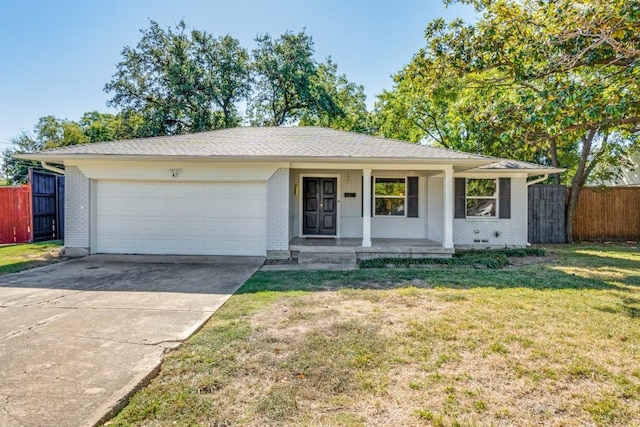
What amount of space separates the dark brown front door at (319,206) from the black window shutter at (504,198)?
209 inches

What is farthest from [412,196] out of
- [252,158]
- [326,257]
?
[252,158]

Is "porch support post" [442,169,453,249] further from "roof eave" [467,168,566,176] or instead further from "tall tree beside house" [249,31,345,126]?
"tall tree beside house" [249,31,345,126]

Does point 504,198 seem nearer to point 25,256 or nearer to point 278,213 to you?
point 278,213

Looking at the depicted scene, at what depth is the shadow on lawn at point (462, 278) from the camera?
6.47 meters

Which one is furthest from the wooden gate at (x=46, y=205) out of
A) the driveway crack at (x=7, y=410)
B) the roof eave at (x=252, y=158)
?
the driveway crack at (x=7, y=410)

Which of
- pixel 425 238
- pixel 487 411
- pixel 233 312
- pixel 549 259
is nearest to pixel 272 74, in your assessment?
pixel 425 238

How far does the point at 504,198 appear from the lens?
1159 cm

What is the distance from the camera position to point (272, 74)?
22.5m

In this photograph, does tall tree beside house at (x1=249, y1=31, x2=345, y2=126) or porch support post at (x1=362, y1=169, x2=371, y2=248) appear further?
tall tree beside house at (x1=249, y1=31, x2=345, y2=126)

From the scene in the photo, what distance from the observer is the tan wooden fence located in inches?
540

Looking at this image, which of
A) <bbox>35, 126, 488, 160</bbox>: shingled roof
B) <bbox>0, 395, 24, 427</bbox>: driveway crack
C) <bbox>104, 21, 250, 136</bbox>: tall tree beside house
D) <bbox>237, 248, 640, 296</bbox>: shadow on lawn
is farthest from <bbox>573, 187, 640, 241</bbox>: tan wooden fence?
<bbox>104, 21, 250, 136</bbox>: tall tree beside house

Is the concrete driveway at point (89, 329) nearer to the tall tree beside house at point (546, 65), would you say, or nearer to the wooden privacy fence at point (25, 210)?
the wooden privacy fence at point (25, 210)

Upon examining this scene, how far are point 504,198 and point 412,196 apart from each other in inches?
115

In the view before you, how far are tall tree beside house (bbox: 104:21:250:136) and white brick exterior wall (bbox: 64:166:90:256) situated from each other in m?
11.6
